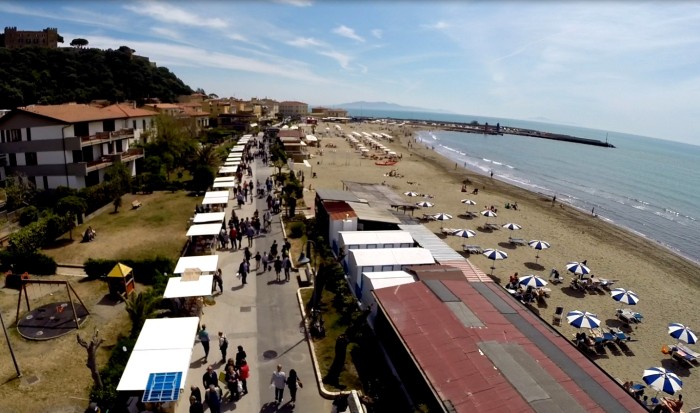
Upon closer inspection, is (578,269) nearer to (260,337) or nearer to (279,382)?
(260,337)

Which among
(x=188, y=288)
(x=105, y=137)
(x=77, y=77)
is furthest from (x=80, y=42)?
(x=188, y=288)

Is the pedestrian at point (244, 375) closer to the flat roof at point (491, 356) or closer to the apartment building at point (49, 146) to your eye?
the flat roof at point (491, 356)

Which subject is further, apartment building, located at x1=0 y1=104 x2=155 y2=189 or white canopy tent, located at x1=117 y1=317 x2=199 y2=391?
apartment building, located at x1=0 y1=104 x2=155 y2=189

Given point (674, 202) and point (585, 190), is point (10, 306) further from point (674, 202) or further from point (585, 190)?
point (674, 202)

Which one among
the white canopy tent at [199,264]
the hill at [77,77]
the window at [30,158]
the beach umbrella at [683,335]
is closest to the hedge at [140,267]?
the white canopy tent at [199,264]

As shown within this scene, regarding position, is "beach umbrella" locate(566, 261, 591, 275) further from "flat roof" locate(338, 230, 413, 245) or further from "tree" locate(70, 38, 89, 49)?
"tree" locate(70, 38, 89, 49)

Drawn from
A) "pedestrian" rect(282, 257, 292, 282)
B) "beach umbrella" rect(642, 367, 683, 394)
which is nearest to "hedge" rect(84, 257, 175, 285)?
"pedestrian" rect(282, 257, 292, 282)
